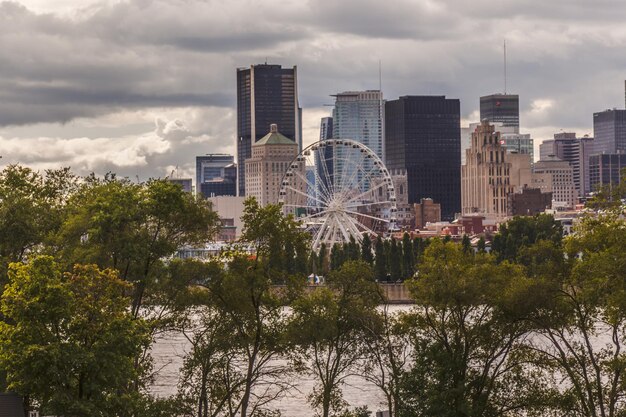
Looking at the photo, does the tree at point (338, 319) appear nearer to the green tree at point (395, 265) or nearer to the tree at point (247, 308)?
the tree at point (247, 308)

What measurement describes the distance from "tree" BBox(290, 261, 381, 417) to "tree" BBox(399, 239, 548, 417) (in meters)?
2.28

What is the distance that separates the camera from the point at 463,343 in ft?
169

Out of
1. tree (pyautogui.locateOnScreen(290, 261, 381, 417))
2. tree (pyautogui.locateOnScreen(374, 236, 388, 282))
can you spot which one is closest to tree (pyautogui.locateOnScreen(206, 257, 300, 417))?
tree (pyautogui.locateOnScreen(290, 261, 381, 417))

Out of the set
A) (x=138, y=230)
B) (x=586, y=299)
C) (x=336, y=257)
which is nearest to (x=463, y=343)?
(x=586, y=299)

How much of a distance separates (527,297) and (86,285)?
48.3ft

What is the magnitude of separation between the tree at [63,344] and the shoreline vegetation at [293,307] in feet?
0.24

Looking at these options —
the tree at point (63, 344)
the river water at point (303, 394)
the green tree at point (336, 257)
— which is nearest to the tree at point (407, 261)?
the green tree at point (336, 257)

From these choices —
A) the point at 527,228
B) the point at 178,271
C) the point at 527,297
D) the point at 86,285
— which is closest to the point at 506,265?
the point at 527,297

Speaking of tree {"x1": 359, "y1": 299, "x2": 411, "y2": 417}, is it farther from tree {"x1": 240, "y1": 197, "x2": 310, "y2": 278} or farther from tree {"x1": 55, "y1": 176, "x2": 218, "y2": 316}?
tree {"x1": 55, "y1": 176, "x2": 218, "y2": 316}

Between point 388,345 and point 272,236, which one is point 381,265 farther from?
point 272,236

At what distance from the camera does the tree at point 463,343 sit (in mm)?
49188

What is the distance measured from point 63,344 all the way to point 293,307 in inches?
500

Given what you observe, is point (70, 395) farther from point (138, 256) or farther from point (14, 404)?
point (138, 256)

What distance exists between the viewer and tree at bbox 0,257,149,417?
141 feet
